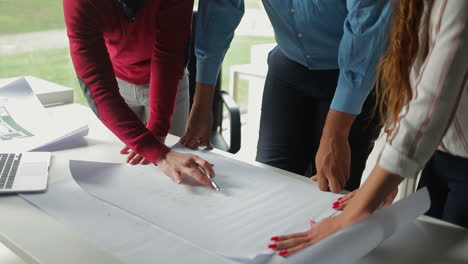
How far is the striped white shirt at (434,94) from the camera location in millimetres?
595

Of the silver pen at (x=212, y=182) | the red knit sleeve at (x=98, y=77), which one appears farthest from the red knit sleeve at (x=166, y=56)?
the silver pen at (x=212, y=182)

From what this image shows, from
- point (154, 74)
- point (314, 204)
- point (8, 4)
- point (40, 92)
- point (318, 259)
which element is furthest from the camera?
point (8, 4)

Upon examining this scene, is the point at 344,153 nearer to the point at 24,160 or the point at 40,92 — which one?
the point at 24,160

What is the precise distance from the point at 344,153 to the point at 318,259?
0.37m

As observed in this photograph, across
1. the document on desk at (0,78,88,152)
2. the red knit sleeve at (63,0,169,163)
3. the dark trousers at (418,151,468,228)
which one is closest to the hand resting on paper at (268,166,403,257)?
the dark trousers at (418,151,468,228)

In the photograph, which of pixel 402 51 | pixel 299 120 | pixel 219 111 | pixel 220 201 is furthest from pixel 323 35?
pixel 219 111

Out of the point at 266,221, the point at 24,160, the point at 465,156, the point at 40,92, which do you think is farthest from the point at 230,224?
the point at 40,92

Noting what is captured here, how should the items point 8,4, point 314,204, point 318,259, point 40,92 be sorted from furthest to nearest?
point 8,4, point 40,92, point 314,204, point 318,259

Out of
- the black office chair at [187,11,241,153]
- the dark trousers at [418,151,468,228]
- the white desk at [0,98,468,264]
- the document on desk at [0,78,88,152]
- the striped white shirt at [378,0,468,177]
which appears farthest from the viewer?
the black office chair at [187,11,241,153]

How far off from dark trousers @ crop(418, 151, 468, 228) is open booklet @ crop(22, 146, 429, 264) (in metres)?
0.05

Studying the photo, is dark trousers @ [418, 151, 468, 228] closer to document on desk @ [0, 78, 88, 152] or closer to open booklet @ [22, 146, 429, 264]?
open booklet @ [22, 146, 429, 264]

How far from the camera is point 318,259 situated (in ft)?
2.10

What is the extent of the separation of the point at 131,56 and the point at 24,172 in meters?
0.51

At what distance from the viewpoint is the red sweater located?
3.44 ft
